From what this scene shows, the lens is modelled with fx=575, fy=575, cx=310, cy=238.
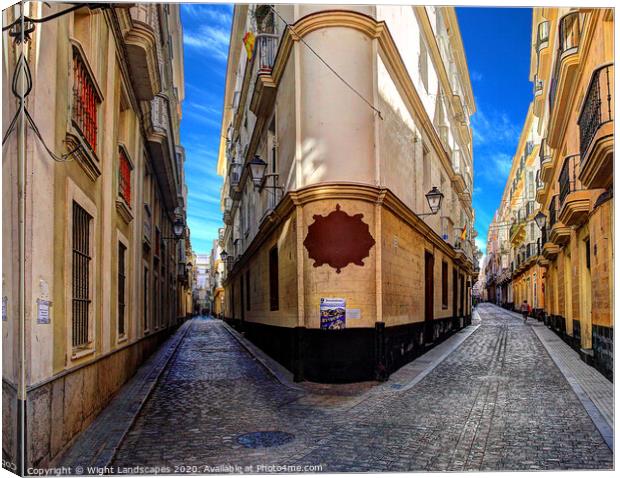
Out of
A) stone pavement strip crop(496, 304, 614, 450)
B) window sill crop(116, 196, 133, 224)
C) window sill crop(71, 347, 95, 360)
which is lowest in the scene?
stone pavement strip crop(496, 304, 614, 450)

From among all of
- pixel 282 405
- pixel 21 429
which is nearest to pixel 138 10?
pixel 282 405

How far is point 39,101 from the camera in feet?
18.2

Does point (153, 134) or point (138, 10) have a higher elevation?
point (138, 10)

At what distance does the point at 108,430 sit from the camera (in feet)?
24.1

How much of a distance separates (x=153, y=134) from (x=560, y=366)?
11.9 meters

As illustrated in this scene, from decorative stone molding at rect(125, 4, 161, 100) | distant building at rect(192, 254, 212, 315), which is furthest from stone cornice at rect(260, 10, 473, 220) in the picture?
distant building at rect(192, 254, 212, 315)

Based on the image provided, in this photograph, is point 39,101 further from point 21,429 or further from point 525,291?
point 525,291

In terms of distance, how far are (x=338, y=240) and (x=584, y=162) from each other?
468 cm

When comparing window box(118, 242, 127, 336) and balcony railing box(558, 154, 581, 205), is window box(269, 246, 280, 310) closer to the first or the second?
window box(118, 242, 127, 336)

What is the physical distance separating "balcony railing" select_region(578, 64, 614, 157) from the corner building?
390 centimetres

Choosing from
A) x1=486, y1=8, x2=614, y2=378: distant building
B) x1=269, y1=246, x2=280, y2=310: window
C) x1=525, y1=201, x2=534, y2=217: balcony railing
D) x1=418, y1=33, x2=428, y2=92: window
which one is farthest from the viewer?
x1=525, y1=201, x2=534, y2=217: balcony railing

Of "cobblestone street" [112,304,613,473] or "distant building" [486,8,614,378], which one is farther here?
"distant building" [486,8,614,378]

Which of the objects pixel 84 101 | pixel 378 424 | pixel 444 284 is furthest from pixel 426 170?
pixel 84 101

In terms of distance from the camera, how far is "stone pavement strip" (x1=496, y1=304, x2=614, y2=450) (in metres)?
7.45
